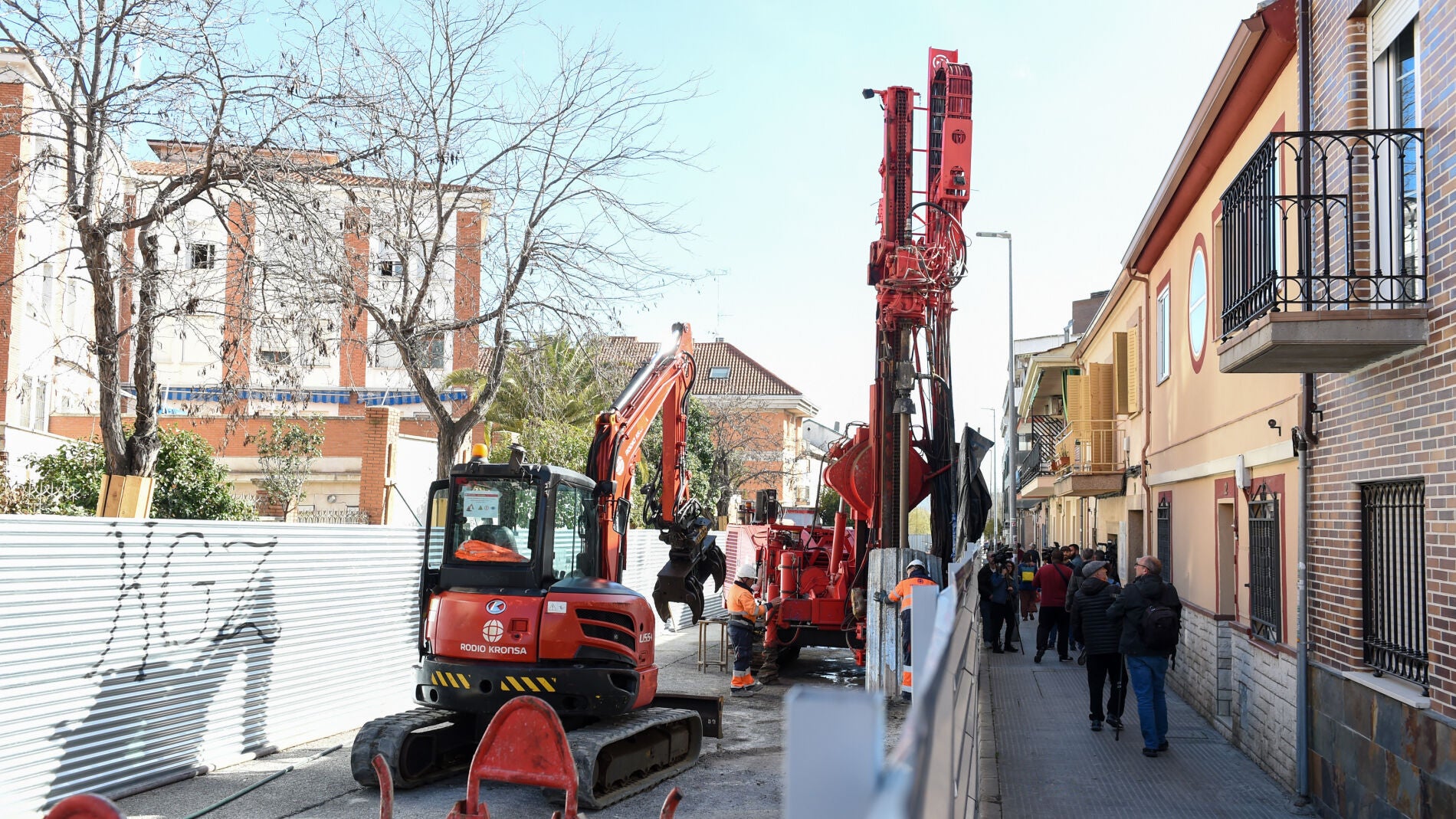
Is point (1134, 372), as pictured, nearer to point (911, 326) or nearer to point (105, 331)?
point (911, 326)

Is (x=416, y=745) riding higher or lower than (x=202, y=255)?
lower

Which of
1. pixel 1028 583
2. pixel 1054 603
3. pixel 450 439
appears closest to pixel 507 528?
pixel 450 439

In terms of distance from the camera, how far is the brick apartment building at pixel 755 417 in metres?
43.0

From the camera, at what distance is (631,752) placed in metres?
9.36

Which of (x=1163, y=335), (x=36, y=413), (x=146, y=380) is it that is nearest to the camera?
(x=146, y=380)

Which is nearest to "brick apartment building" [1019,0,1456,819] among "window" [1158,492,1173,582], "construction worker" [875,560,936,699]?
"window" [1158,492,1173,582]

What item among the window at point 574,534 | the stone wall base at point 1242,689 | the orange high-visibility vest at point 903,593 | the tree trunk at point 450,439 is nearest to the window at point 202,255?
the tree trunk at point 450,439

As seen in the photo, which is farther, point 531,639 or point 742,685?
point 742,685

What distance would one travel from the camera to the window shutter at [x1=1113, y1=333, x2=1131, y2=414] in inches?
742

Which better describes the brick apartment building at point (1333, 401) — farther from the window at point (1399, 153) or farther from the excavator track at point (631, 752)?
the excavator track at point (631, 752)

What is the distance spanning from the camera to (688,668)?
1748cm

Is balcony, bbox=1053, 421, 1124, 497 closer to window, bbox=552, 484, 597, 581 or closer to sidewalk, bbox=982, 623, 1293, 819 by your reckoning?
sidewalk, bbox=982, 623, 1293, 819

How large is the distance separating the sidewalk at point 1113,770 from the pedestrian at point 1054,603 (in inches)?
137

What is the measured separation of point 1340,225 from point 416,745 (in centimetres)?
787
